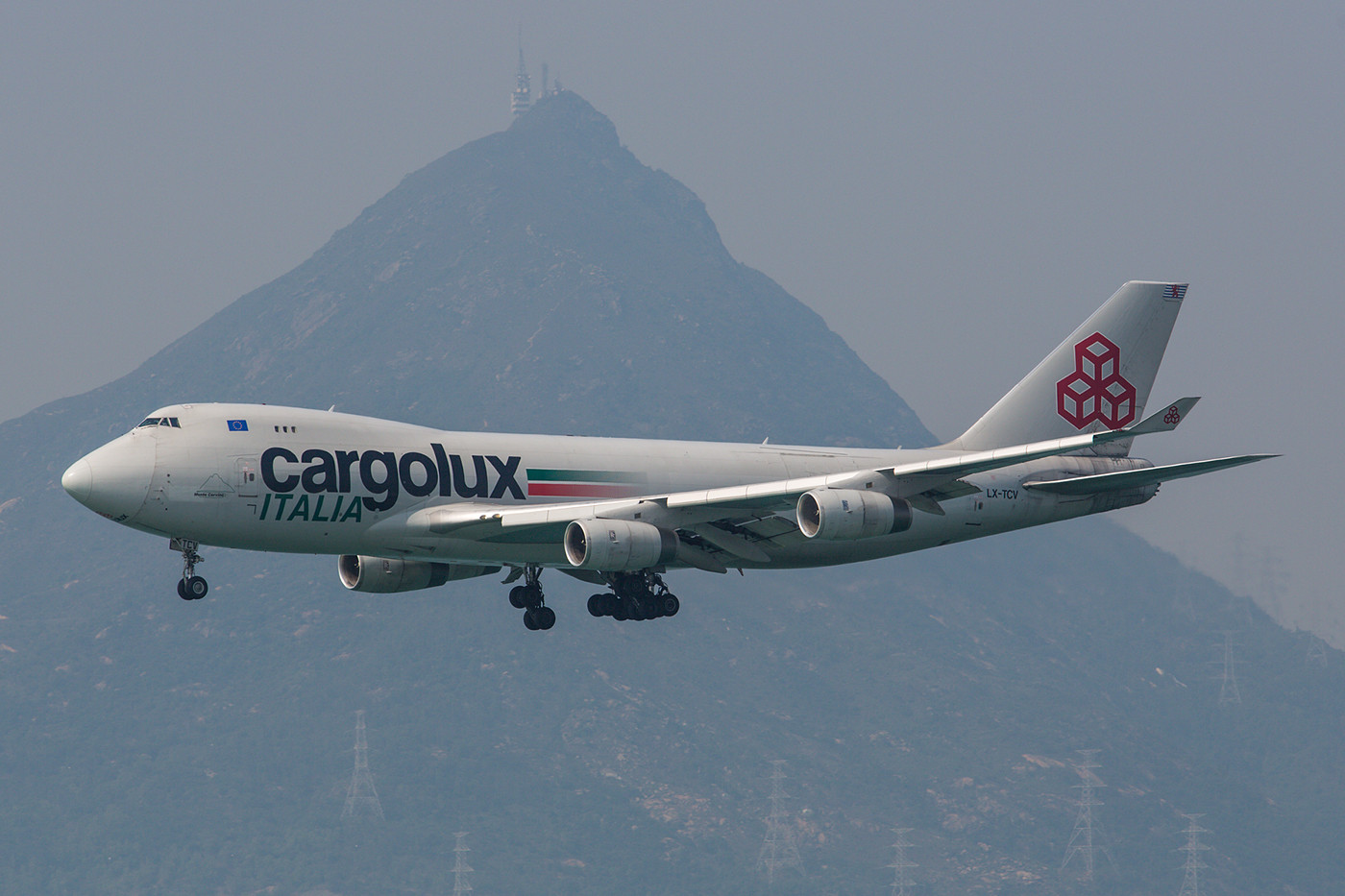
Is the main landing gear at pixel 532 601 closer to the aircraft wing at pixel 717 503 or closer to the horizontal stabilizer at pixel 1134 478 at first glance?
the aircraft wing at pixel 717 503

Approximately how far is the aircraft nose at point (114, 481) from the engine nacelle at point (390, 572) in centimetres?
1044

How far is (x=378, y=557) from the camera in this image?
60.9 meters

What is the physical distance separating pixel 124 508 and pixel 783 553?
2322cm

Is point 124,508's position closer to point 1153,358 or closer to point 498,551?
point 498,551

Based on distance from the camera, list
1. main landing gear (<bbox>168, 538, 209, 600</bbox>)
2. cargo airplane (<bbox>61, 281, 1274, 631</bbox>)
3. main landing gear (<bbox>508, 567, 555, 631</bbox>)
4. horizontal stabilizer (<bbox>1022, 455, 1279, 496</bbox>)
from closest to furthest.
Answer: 1. horizontal stabilizer (<bbox>1022, 455, 1279, 496</bbox>)
2. main landing gear (<bbox>168, 538, 209, 600</bbox>)
3. cargo airplane (<bbox>61, 281, 1274, 631</bbox>)
4. main landing gear (<bbox>508, 567, 555, 631</bbox>)

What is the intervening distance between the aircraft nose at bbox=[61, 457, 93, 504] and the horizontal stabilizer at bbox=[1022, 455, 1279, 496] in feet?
110

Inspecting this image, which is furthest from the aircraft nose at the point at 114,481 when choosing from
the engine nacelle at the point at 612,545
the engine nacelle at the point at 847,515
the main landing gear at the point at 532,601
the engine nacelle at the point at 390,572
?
the engine nacelle at the point at 847,515

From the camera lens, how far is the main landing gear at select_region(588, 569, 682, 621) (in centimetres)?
5966

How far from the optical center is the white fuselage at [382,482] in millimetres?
52031

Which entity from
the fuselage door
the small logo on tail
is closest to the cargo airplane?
the fuselage door

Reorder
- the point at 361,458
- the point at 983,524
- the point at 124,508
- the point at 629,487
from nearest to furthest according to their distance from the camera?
the point at 124,508 < the point at 361,458 < the point at 629,487 < the point at 983,524

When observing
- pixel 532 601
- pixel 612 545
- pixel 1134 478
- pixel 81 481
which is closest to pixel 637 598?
pixel 532 601

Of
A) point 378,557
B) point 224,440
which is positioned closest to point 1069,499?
point 378,557

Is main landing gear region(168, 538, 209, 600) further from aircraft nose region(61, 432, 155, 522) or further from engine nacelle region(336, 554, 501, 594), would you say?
engine nacelle region(336, 554, 501, 594)
